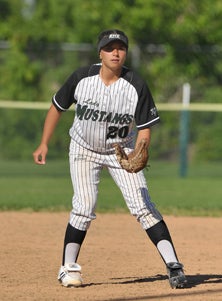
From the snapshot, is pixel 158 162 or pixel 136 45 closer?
pixel 158 162

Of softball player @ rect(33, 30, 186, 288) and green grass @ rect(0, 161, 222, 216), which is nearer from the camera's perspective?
softball player @ rect(33, 30, 186, 288)

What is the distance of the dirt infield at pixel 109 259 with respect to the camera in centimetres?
631

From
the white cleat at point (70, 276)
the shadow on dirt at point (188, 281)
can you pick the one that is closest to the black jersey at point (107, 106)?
the white cleat at point (70, 276)

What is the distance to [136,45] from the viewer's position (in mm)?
21375

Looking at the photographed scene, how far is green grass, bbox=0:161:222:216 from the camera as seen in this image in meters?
12.1

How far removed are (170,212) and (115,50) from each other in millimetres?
5497

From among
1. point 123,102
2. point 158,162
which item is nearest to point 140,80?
Answer: point 123,102

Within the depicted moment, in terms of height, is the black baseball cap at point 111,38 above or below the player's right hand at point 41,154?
above

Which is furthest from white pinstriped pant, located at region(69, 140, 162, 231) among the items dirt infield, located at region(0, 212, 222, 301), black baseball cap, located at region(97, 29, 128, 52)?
black baseball cap, located at region(97, 29, 128, 52)

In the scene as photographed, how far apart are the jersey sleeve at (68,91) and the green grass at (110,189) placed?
5138mm

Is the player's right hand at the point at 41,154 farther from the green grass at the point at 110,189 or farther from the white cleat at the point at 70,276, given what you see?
the green grass at the point at 110,189

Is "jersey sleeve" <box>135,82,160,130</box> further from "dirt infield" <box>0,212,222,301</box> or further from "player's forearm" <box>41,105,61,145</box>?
"dirt infield" <box>0,212,222,301</box>

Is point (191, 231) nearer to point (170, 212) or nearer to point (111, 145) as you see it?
point (170, 212)

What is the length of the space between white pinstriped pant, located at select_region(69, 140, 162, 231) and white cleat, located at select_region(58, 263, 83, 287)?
275 mm
